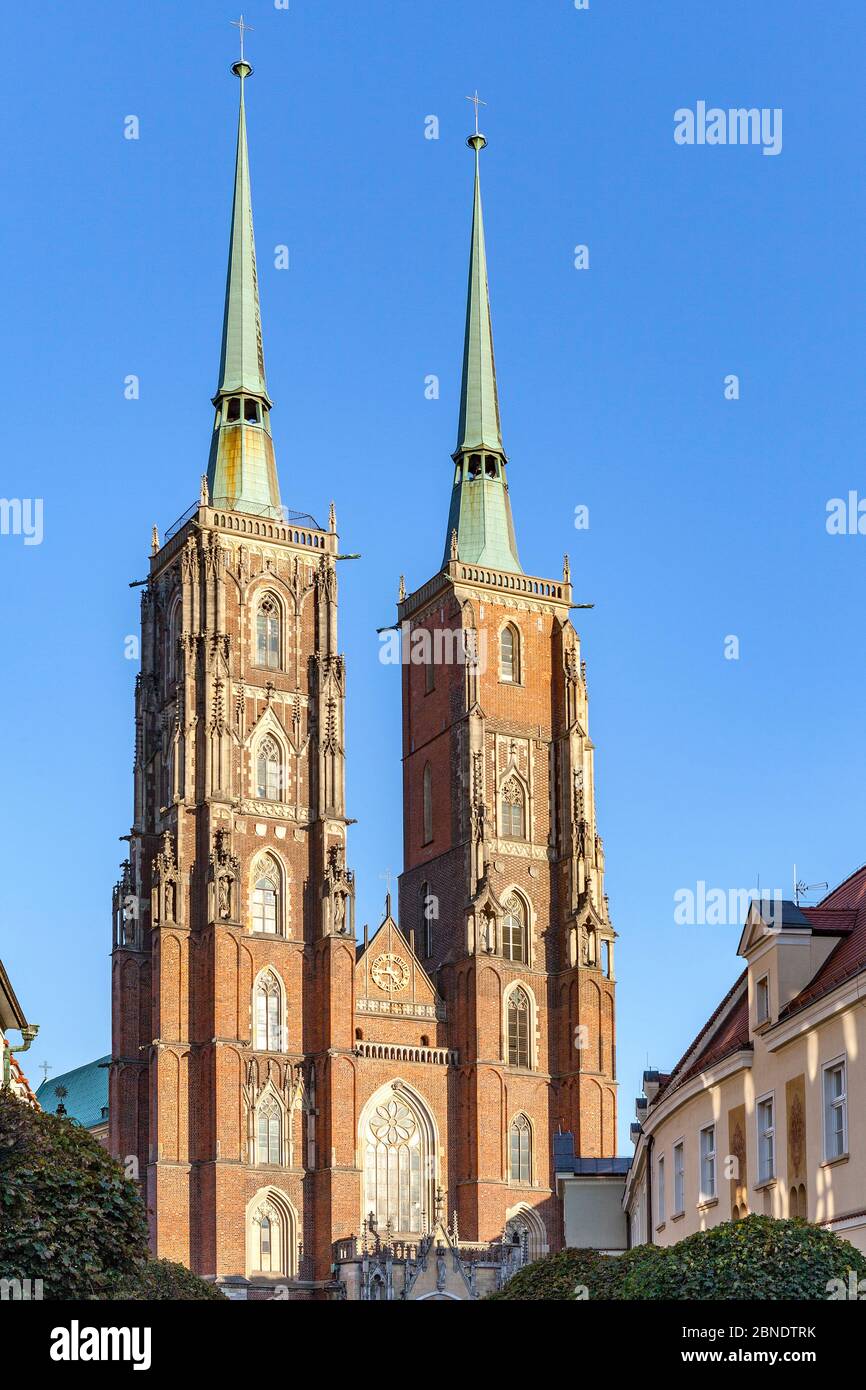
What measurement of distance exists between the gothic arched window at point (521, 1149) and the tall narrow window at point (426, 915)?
8991mm

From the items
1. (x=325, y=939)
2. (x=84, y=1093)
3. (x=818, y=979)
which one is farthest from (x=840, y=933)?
(x=84, y=1093)

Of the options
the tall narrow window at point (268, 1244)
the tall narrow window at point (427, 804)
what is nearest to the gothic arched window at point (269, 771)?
the tall narrow window at point (427, 804)

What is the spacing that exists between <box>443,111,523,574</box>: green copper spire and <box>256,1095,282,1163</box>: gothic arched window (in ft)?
89.7

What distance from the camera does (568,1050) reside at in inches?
3521

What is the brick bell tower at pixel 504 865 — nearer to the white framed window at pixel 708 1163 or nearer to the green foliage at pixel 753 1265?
the white framed window at pixel 708 1163

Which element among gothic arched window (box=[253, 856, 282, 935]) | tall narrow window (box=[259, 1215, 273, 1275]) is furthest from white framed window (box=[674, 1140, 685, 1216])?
gothic arched window (box=[253, 856, 282, 935])

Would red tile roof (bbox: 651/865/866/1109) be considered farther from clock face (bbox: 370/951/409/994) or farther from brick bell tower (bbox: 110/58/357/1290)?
clock face (bbox: 370/951/409/994)

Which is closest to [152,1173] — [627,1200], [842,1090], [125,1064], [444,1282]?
[125,1064]

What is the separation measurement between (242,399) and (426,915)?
82.9ft

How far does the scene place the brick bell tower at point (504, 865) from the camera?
87438mm

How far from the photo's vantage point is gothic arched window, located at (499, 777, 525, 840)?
92.5 meters

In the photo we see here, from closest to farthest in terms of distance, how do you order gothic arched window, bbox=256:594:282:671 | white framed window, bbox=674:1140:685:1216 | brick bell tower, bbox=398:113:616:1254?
white framed window, bbox=674:1140:685:1216 → brick bell tower, bbox=398:113:616:1254 → gothic arched window, bbox=256:594:282:671
